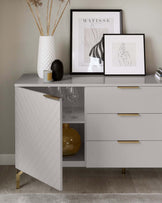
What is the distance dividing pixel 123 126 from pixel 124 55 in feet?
2.02

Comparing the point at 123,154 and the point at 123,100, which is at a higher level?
the point at 123,100

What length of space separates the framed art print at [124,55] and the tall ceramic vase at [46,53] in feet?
1.43

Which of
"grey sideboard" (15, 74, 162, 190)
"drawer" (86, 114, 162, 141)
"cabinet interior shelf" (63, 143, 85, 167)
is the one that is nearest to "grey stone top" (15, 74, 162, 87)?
"grey sideboard" (15, 74, 162, 190)

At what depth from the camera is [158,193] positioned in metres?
2.77

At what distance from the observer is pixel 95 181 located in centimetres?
298

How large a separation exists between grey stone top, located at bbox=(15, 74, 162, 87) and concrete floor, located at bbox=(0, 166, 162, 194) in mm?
778

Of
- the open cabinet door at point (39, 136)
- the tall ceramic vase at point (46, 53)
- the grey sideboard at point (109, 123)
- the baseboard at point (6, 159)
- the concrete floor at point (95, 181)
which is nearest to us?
the open cabinet door at point (39, 136)

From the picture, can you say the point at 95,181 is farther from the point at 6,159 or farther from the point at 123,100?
the point at 6,159

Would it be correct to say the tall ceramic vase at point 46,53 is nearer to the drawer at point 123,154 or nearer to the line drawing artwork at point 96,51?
the line drawing artwork at point 96,51

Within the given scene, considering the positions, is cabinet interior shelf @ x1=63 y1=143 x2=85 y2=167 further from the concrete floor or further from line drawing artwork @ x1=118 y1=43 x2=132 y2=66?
line drawing artwork @ x1=118 y1=43 x2=132 y2=66

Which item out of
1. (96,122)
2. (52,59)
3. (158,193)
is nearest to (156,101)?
(96,122)

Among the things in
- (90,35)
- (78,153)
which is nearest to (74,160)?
(78,153)

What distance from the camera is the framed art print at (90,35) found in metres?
3.11

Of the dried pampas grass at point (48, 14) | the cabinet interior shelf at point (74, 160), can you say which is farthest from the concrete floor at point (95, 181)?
the dried pampas grass at point (48, 14)
